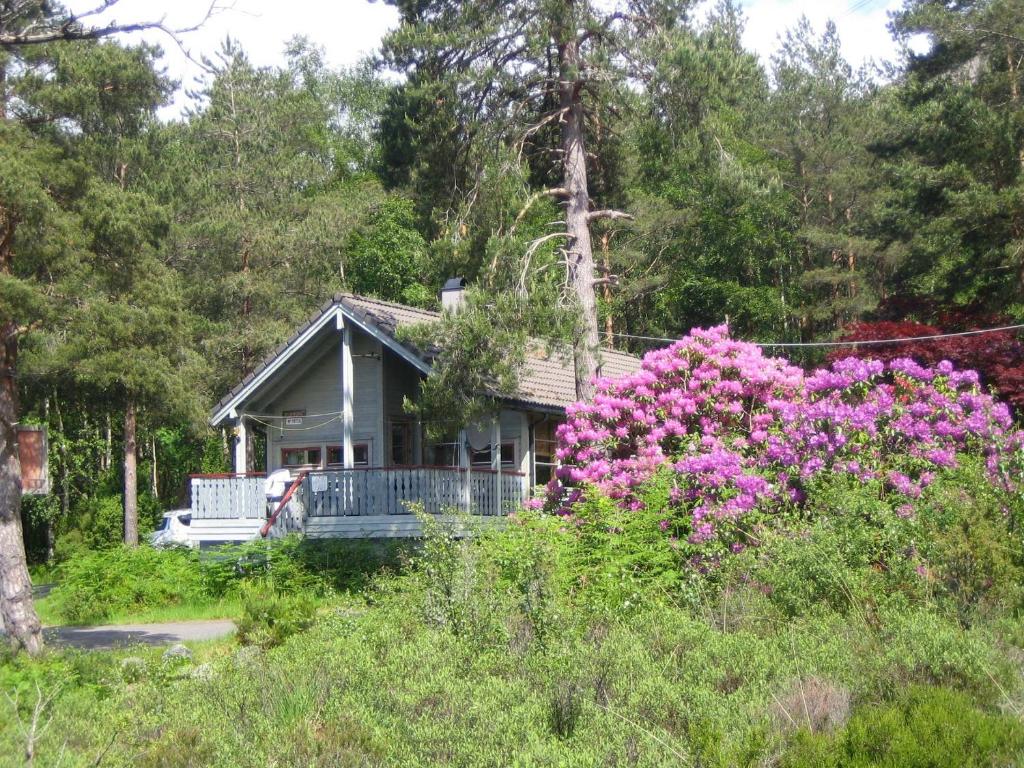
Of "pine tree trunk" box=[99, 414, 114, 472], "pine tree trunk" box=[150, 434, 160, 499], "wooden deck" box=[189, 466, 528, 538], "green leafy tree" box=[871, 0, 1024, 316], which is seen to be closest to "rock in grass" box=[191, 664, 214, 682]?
"wooden deck" box=[189, 466, 528, 538]

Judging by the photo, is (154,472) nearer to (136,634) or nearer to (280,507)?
(280,507)

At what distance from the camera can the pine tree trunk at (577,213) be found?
17.0 m

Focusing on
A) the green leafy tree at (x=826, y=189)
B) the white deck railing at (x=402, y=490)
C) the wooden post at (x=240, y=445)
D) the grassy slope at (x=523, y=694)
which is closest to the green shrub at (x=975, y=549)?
the grassy slope at (x=523, y=694)

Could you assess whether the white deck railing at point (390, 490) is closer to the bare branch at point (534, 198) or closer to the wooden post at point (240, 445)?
the wooden post at point (240, 445)

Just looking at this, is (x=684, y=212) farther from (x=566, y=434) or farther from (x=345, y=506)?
(x=566, y=434)

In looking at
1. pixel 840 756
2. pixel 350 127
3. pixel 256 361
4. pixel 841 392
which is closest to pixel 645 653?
pixel 840 756

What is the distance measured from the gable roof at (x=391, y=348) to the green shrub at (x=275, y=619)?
8.08 metres

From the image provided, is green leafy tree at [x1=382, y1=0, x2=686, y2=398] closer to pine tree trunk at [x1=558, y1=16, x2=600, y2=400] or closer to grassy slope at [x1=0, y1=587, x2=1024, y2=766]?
pine tree trunk at [x1=558, y1=16, x2=600, y2=400]

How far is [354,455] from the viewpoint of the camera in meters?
24.1

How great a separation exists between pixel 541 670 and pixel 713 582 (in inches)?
163

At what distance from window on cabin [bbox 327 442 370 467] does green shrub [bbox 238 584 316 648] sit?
39.0 ft

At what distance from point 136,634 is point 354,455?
9.05m

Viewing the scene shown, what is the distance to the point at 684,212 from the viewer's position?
1572 inches

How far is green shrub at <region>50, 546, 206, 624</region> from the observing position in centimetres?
1817
